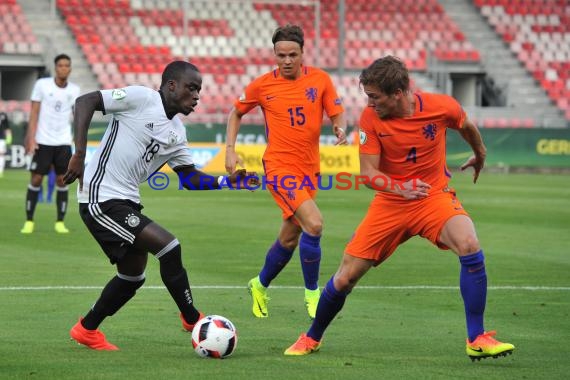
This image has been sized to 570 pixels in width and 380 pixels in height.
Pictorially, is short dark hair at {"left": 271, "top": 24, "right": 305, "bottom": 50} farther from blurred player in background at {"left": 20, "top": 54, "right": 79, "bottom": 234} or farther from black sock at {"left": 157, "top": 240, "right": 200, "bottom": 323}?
blurred player in background at {"left": 20, "top": 54, "right": 79, "bottom": 234}

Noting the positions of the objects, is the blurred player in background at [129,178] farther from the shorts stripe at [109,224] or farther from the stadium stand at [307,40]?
the stadium stand at [307,40]

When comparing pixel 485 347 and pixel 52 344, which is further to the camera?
pixel 52 344

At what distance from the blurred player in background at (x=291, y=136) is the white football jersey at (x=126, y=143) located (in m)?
1.73

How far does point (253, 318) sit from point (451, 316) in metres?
1.56

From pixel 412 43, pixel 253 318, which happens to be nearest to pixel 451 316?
pixel 253 318

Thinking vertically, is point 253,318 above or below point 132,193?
below

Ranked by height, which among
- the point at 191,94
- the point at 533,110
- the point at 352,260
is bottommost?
the point at 533,110

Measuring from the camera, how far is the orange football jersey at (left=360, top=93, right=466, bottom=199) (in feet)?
23.6

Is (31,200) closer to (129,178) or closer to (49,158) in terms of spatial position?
(49,158)

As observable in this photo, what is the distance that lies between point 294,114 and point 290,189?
0.74 m

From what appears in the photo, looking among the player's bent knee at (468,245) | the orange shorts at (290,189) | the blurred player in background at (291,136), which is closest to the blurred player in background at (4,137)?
the blurred player in background at (291,136)

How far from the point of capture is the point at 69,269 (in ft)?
39.7

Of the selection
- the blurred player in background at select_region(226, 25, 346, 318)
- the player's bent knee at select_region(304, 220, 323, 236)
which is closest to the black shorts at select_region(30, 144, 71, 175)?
the blurred player in background at select_region(226, 25, 346, 318)

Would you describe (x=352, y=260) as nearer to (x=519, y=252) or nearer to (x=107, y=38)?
(x=519, y=252)
